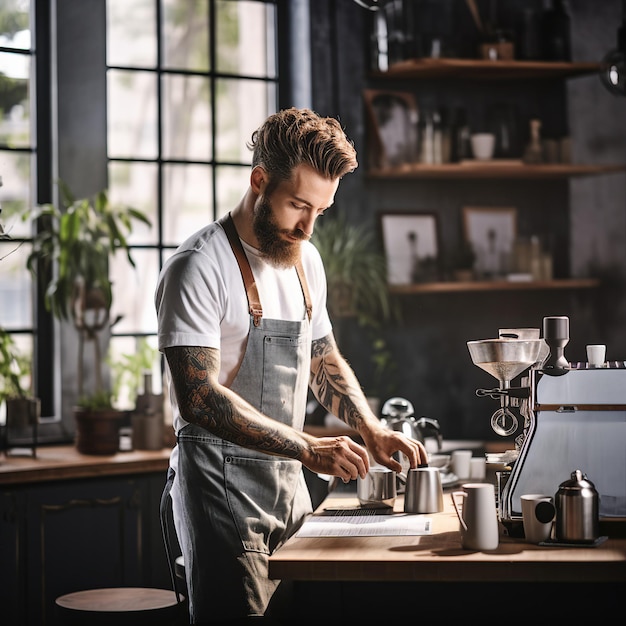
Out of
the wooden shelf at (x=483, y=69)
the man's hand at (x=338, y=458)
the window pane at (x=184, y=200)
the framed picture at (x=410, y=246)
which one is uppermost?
the wooden shelf at (x=483, y=69)

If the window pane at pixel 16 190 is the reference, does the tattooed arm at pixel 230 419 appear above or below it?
below

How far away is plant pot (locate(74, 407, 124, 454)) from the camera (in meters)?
4.04

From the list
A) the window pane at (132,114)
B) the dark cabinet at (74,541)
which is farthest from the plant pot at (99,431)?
the window pane at (132,114)

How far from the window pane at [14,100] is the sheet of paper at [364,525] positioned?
2691mm

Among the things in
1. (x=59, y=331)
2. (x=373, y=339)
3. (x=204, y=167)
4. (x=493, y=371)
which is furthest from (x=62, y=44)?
(x=493, y=371)

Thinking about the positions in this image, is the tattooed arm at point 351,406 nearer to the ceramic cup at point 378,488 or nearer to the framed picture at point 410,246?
the ceramic cup at point 378,488

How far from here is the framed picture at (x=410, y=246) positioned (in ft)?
15.7

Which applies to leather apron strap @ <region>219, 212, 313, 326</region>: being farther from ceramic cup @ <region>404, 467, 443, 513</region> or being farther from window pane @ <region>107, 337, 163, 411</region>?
window pane @ <region>107, 337, 163, 411</region>

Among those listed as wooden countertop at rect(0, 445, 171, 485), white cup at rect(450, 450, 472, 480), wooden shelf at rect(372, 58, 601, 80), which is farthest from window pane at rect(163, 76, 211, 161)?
white cup at rect(450, 450, 472, 480)

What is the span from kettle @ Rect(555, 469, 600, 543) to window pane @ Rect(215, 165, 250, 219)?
3.03 metres

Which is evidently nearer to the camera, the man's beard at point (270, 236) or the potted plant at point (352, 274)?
the man's beard at point (270, 236)

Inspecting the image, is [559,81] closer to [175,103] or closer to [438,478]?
[175,103]

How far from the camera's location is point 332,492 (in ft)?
9.68

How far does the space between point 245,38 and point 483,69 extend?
1.18 m
